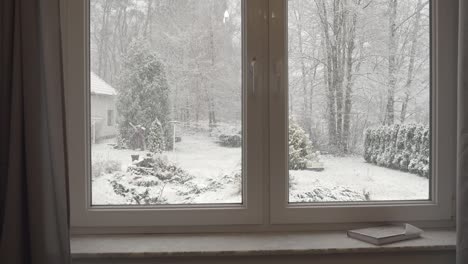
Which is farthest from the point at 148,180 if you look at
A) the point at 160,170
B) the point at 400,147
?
the point at 400,147

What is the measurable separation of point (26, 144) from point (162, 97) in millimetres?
581

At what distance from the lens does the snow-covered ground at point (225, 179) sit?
79.8 inches

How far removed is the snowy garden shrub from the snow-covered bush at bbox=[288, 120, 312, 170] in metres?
0.57

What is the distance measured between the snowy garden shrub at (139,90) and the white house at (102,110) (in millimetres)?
29

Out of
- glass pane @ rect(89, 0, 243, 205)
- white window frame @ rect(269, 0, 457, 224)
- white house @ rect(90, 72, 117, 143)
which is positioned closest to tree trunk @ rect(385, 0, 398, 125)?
white window frame @ rect(269, 0, 457, 224)

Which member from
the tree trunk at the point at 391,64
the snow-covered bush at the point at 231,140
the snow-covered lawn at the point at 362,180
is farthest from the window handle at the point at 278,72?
the tree trunk at the point at 391,64

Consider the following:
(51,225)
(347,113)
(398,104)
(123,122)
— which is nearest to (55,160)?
(51,225)

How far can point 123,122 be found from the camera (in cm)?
202

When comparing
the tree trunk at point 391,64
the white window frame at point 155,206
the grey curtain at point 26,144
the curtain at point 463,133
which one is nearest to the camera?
the grey curtain at point 26,144

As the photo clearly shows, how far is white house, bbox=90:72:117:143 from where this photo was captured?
202cm

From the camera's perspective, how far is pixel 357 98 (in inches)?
82.0

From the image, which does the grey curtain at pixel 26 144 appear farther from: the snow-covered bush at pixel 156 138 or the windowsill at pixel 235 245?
the snow-covered bush at pixel 156 138

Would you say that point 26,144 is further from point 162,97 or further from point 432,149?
point 432,149

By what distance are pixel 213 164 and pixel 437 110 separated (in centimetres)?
99
